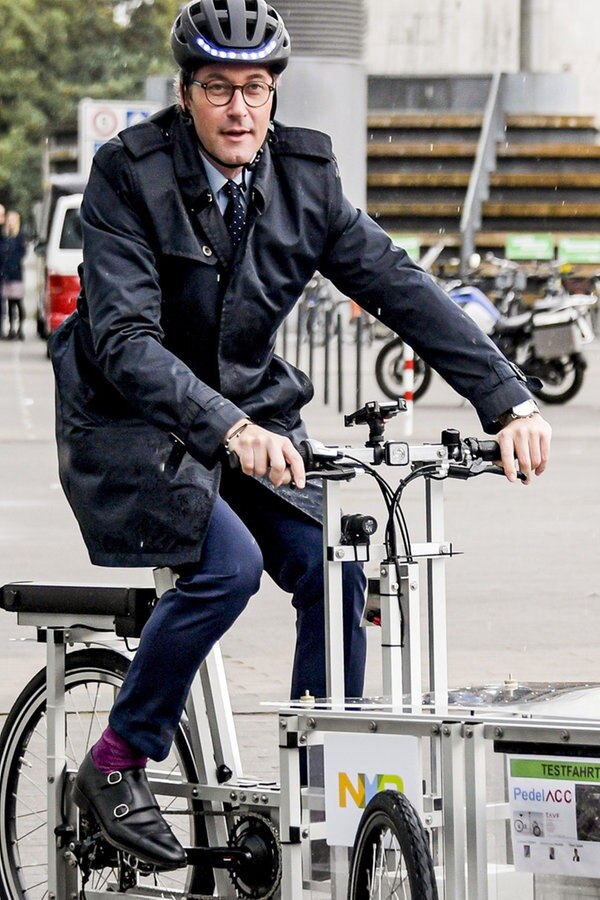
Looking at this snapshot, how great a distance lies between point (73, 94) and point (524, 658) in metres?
75.0

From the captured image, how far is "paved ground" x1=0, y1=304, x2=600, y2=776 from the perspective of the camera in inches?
307

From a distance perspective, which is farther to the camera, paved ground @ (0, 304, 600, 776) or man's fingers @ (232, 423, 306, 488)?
paved ground @ (0, 304, 600, 776)

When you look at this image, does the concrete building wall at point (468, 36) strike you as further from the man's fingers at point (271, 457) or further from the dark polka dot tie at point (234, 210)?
the man's fingers at point (271, 457)

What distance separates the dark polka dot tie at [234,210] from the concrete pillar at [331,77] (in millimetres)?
27277

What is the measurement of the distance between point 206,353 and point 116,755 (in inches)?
31.7

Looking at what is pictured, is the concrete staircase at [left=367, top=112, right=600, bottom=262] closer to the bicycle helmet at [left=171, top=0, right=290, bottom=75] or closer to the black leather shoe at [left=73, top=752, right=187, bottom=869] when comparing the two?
the bicycle helmet at [left=171, top=0, right=290, bottom=75]

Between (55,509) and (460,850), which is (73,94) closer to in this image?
(55,509)

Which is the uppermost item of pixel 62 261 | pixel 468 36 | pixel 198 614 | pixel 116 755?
pixel 468 36

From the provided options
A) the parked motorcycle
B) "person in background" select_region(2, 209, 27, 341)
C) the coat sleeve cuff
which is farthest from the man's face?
"person in background" select_region(2, 209, 27, 341)

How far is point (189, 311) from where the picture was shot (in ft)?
13.8

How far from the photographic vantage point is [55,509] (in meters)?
13.0

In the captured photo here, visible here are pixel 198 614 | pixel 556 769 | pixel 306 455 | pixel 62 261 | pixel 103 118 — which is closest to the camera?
pixel 556 769

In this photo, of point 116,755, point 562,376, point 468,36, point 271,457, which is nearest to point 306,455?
point 271,457

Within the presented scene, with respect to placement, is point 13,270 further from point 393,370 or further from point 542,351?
point 542,351
